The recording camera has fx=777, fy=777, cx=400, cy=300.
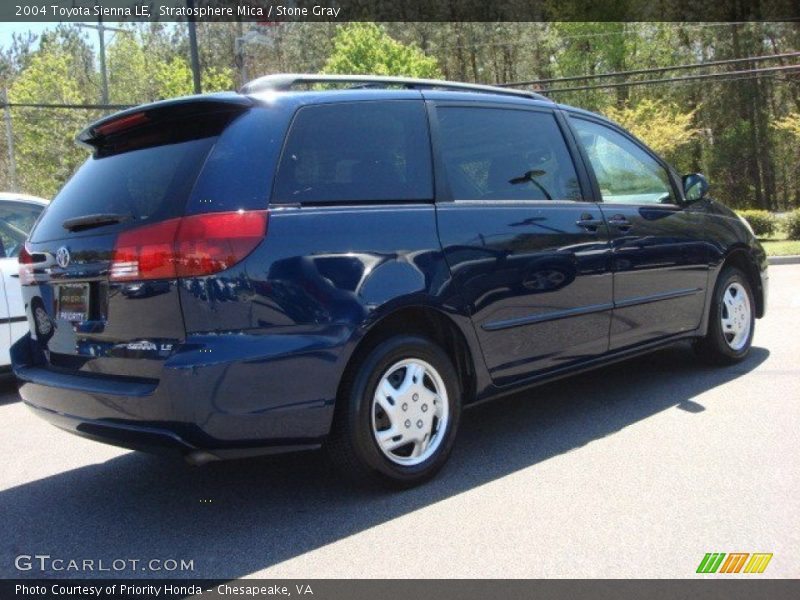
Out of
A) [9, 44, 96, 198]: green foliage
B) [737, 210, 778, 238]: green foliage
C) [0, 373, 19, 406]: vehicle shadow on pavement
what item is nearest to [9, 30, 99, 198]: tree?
[9, 44, 96, 198]: green foliage

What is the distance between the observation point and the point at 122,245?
317cm

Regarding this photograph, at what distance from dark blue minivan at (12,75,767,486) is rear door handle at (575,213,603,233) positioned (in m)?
0.02

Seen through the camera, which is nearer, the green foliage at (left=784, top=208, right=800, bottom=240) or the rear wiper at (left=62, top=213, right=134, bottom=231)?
the rear wiper at (left=62, top=213, right=134, bottom=231)

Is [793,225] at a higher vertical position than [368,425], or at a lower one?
higher

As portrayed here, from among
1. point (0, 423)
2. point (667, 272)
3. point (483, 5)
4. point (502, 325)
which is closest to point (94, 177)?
point (502, 325)

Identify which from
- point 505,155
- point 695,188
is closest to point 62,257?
point 505,155

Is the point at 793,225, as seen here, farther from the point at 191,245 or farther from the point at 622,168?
the point at 191,245

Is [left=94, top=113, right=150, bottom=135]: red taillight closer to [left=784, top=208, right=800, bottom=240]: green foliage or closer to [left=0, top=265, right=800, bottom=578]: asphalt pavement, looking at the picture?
[left=0, top=265, right=800, bottom=578]: asphalt pavement

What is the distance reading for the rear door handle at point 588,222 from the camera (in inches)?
179

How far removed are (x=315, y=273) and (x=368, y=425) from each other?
73 cm

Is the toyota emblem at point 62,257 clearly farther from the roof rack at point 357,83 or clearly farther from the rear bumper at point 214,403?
the roof rack at point 357,83

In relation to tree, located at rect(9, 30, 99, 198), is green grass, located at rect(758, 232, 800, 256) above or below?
below

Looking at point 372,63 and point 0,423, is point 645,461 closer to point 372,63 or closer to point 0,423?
point 0,423

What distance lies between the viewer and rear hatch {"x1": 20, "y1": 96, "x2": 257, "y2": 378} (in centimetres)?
307
